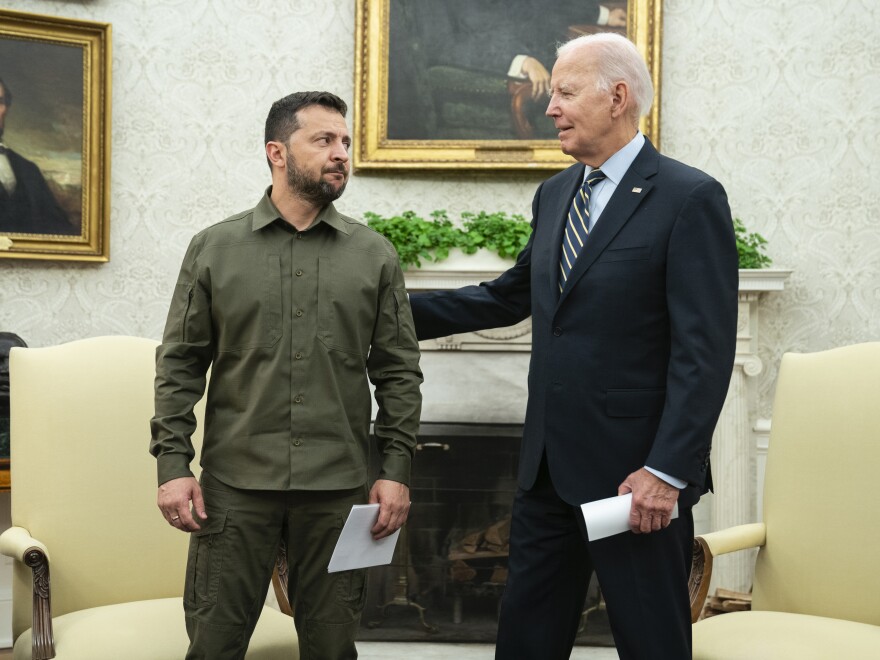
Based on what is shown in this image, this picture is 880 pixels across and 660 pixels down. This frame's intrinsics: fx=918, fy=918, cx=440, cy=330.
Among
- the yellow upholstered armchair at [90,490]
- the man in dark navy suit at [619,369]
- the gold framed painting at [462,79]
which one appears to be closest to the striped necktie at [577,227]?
the man in dark navy suit at [619,369]

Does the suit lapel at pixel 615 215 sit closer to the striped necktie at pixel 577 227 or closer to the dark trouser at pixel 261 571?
the striped necktie at pixel 577 227

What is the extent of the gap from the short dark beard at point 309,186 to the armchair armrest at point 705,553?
4.21ft

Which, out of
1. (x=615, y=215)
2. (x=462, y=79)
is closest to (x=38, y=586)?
(x=615, y=215)

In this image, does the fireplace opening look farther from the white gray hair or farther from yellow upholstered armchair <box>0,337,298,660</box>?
the white gray hair

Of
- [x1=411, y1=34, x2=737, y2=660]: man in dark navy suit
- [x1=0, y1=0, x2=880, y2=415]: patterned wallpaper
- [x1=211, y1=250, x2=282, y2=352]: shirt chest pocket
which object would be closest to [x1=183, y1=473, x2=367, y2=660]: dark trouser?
[x1=211, y1=250, x2=282, y2=352]: shirt chest pocket

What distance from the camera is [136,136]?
12.8 ft

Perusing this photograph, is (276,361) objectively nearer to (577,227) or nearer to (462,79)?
(577,227)

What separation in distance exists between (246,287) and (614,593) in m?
0.99

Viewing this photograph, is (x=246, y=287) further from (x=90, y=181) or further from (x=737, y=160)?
(x=737, y=160)

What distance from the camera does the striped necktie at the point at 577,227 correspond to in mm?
2002

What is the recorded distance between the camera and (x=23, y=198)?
147 inches

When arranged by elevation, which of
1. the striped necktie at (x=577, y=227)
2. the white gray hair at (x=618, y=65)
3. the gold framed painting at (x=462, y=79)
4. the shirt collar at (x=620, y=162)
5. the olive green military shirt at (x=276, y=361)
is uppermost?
the gold framed painting at (x=462, y=79)

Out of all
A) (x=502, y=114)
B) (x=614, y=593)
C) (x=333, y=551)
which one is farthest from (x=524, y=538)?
(x=502, y=114)

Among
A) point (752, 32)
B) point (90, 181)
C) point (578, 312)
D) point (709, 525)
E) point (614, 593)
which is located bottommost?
point (709, 525)
